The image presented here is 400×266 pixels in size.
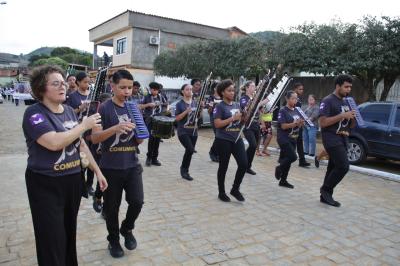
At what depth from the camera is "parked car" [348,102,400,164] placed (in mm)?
8742

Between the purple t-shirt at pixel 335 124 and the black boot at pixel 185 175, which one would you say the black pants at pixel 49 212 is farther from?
the black boot at pixel 185 175

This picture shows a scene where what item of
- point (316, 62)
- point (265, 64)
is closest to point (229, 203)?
point (316, 62)

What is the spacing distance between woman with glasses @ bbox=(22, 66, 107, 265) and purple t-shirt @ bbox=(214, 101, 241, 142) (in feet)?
9.97

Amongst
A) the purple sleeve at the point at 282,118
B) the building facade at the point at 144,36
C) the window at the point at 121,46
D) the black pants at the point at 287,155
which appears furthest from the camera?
the window at the point at 121,46

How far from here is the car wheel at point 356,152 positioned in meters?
9.27

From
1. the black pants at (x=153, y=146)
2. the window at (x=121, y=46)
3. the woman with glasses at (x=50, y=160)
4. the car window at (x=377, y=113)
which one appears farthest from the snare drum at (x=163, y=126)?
the window at (x=121, y=46)

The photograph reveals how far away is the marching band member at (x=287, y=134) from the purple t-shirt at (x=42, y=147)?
4695 mm

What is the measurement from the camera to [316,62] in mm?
13844

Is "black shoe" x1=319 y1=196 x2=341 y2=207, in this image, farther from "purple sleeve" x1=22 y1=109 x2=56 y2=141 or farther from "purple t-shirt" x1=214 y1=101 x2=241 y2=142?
"purple sleeve" x1=22 y1=109 x2=56 y2=141

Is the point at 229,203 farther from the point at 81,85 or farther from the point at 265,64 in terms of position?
the point at 265,64

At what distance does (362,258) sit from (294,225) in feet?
3.44

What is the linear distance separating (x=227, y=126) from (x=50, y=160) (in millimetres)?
3288

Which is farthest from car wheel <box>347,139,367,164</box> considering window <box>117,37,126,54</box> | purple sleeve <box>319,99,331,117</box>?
window <box>117,37,126,54</box>

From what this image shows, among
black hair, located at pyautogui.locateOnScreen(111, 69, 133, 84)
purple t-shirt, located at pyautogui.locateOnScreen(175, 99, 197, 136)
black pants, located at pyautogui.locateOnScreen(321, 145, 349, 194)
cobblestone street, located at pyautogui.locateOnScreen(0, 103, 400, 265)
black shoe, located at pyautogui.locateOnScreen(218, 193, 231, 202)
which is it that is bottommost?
cobblestone street, located at pyautogui.locateOnScreen(0, 103, 400, 265)
